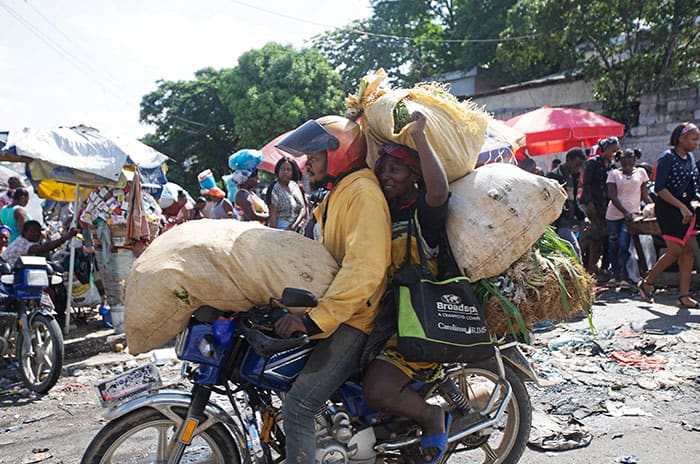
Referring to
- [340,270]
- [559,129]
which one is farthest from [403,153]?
[559,129]

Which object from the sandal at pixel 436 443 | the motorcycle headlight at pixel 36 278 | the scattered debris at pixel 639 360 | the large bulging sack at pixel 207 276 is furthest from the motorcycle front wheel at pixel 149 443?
the scattered debris at pixel 639 360

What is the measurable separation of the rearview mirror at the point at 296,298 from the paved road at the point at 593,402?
1.82 metres

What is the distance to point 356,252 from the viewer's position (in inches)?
99.2

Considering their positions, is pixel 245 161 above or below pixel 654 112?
below

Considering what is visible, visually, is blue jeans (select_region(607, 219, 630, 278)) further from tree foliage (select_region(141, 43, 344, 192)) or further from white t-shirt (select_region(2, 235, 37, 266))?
tree foliage (select_region(141, 43, 344, 192))

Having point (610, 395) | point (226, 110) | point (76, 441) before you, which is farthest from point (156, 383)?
point (226, 110)

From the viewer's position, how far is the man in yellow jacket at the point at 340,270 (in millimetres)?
2498

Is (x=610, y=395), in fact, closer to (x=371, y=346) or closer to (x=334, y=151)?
(x=371, y=346)

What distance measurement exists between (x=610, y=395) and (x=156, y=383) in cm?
343

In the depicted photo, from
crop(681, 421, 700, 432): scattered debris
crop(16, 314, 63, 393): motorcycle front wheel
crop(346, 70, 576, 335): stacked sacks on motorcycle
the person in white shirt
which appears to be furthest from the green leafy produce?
the person in white shirt

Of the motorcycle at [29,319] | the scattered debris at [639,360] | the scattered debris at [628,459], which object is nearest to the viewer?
the scattered debris at [628,459]

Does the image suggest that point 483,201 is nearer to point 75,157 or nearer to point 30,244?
point 75,157

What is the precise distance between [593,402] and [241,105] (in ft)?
85.9

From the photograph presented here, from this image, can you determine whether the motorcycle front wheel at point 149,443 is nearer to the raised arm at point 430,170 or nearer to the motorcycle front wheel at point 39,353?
the raised arm at point 430,170
